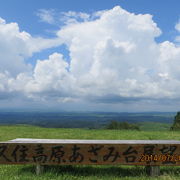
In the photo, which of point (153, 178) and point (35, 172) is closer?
point (153, 178)

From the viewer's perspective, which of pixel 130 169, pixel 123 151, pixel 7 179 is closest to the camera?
pixel 7 179

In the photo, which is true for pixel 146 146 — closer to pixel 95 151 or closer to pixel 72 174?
pixel 95 151

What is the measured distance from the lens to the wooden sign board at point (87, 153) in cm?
848

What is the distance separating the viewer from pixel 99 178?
26.9 feet

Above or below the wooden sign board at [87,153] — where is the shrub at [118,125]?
below

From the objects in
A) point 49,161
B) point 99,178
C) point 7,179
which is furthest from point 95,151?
point 7,179

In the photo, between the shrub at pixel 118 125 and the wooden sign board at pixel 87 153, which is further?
the shrub at pixel 118 125

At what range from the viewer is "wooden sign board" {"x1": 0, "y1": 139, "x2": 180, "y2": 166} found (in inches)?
334

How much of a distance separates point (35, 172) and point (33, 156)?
604 millimetres
